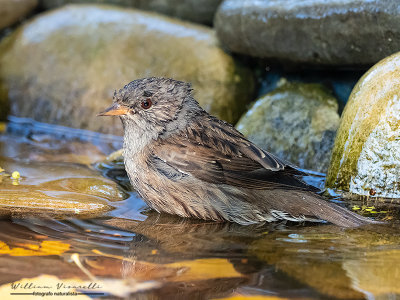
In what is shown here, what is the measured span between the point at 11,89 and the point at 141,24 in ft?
6.62

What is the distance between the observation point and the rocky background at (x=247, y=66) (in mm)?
4688

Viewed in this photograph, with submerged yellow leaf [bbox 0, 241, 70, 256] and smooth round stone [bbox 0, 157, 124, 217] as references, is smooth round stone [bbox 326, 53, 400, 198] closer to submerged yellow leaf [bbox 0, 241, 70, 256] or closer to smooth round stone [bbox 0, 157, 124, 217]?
smooth round stone [bbox 0, 157, 124, 217]

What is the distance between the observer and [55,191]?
4.61 m

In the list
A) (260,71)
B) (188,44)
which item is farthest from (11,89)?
(260,71)

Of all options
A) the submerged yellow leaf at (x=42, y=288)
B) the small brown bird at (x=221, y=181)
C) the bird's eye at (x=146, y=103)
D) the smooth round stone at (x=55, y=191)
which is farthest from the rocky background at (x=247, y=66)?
the submerged yellow leaf at (x=42, y=288)

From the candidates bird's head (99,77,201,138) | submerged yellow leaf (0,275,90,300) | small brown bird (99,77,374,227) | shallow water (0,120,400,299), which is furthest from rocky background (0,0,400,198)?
submerged yellow leaf (0,275,90,300)

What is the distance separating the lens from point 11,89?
752 cm

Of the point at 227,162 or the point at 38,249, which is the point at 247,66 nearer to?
the point at 227,162

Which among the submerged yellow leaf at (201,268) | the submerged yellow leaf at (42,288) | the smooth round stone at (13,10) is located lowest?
the submerged yellow leaf at (42,288)

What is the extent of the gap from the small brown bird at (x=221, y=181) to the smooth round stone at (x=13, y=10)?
4625mm

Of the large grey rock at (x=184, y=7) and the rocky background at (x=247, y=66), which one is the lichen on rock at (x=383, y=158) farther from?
the large grey rock at (x=184, y=7)

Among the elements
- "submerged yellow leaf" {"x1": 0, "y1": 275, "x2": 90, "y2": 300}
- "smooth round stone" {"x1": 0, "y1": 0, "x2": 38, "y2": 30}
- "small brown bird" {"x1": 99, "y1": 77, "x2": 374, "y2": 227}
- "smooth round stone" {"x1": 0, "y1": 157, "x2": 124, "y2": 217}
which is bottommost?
"smooth round stone" {"x1": 0, "y1": 157, "x2": 124, "y2": 217}

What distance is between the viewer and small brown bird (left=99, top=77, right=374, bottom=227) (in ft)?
13.5

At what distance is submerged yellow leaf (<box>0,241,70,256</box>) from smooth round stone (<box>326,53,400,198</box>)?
2452mm
